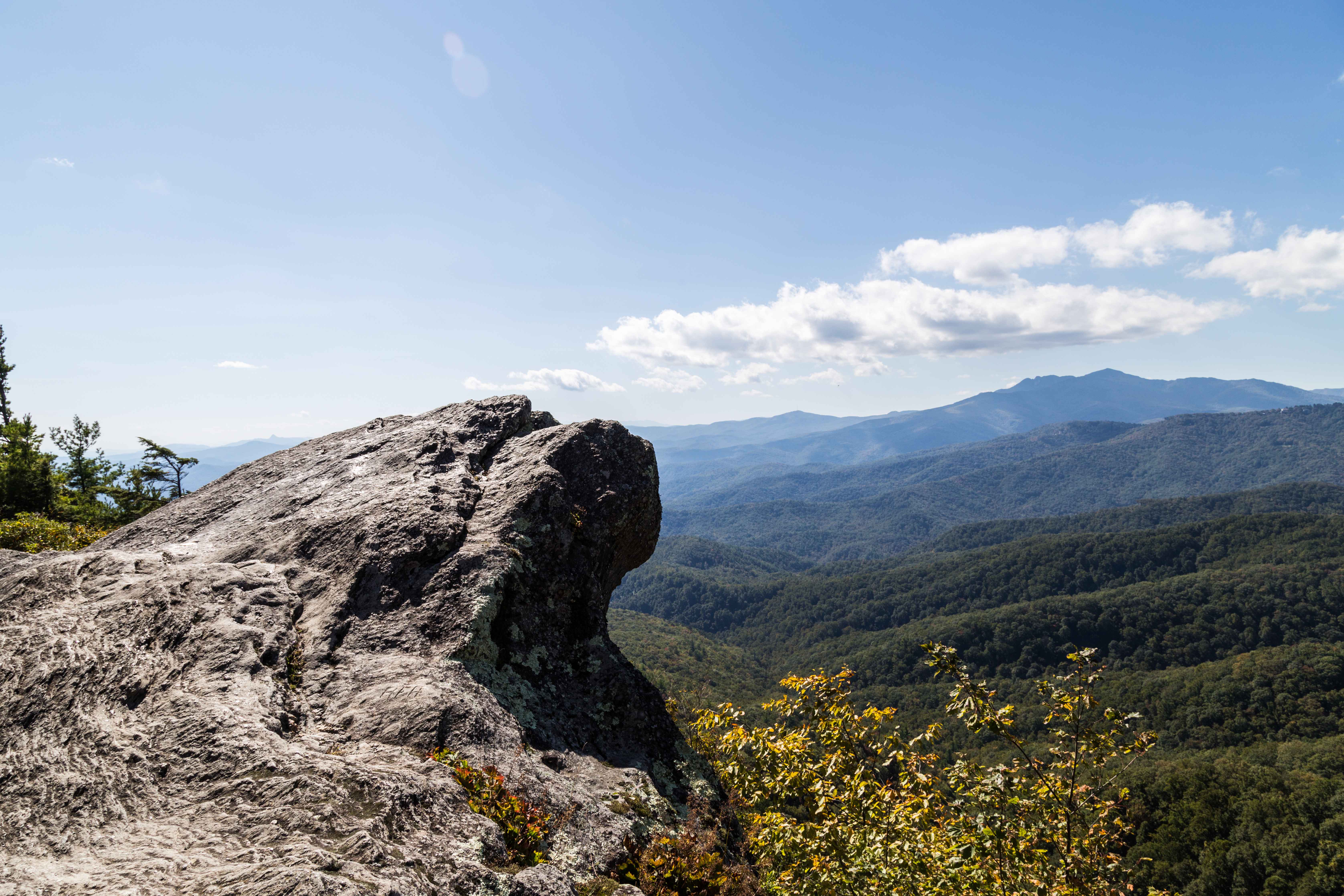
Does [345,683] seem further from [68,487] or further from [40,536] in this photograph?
[68,487]

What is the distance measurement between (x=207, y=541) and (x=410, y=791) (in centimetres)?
856

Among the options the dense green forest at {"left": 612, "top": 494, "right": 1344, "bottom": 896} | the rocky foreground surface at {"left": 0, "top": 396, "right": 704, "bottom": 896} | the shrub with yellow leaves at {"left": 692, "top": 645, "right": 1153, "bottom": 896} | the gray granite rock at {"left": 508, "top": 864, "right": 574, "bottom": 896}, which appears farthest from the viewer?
the dense green forest at {"left": 612, "top": 494, "right": 1344, "bottom": 896}

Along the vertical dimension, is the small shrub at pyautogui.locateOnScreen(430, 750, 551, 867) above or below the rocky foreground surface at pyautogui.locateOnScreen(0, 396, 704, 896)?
below

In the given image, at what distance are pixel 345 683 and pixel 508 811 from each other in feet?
9.72

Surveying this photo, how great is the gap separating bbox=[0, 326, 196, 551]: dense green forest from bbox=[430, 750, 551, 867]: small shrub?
15558 millimetres

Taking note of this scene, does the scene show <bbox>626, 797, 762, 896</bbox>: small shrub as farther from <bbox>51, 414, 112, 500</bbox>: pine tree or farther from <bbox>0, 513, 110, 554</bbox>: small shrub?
<bbox>51, 414, 112, 500</bbox>: pine tree

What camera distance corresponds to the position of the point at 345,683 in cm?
684

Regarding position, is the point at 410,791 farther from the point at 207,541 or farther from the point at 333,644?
the point at 207,541

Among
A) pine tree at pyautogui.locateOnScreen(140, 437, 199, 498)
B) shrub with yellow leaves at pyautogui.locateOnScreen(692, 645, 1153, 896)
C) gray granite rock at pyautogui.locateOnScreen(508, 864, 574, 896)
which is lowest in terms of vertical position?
shrub with yellow leaves at pyautogui.locateOnScreen(692, 645, 1153, 896)

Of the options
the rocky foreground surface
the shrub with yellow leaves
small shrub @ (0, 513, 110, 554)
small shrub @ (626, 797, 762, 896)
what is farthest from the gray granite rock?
small shrub @ (0, 513, 110, 554)

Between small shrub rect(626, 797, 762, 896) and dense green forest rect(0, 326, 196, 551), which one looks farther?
dense green forest rect(0, 326, 196, 551)

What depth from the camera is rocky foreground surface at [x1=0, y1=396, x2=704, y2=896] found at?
421cm

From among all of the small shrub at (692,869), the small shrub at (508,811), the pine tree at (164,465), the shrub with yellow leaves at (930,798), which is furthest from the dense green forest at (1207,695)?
the pine tree at (164,465)

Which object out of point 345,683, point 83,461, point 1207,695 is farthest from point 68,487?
point 1207,695
